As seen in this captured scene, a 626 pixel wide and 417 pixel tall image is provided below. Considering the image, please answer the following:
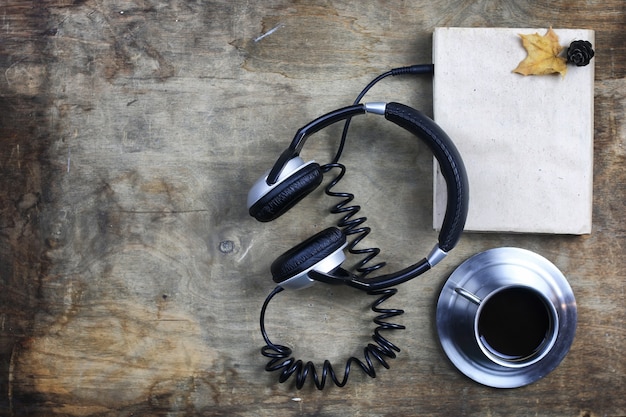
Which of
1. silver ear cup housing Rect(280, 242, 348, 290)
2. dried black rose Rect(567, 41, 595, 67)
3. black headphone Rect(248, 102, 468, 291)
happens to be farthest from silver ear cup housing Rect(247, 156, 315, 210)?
dried black rose Rect(567, 41, 595, 67)

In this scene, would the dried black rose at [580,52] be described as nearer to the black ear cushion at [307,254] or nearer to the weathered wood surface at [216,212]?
the weathered wood surface at [216,212]

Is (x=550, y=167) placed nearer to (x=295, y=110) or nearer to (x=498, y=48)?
(x=498, y=48)

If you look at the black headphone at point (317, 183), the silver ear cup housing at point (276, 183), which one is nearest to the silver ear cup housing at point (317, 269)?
the black headphone at point (317, 183)

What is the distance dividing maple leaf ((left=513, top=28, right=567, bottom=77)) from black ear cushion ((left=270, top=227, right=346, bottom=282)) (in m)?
0.34

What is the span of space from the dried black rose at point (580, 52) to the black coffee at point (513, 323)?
0.32 metres

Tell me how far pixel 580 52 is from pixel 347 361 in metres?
0.53

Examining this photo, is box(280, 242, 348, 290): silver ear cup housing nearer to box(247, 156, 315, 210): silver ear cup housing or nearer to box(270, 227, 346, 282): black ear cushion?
box(270, 227, 346, 282): black ear cushion

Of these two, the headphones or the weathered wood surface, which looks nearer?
the headphones

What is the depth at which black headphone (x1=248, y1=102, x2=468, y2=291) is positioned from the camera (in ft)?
2.48

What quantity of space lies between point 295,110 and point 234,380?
0.40 m

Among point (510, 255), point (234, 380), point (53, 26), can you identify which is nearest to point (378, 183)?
point (510, 255)

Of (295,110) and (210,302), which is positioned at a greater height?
(295,110)

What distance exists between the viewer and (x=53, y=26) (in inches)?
34.5

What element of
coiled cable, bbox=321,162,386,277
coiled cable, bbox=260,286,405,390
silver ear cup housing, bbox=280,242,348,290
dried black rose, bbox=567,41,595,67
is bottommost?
coiled cable, bbox=260,286,405,390
